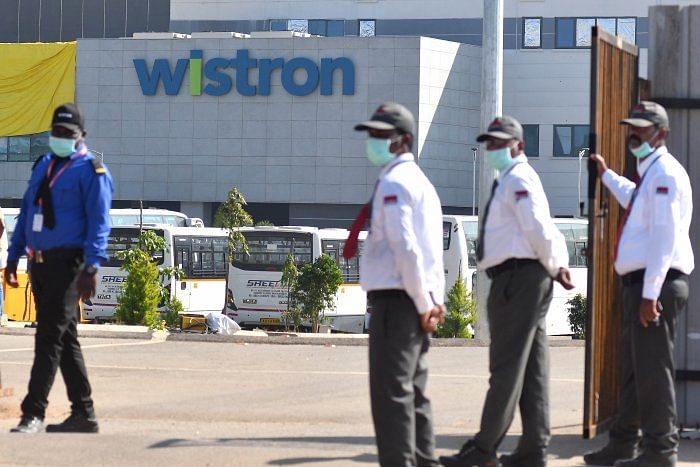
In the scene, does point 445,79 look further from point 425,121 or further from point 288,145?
point 288,145

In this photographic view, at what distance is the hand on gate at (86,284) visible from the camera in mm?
8812

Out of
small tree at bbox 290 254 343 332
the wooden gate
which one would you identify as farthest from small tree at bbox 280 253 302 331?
the wooden gate

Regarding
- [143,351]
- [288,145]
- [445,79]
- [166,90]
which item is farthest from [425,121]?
[143,351]

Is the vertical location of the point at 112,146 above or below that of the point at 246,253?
above

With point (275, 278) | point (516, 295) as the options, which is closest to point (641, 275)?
point (516, 295)

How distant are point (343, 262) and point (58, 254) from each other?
29.2 m

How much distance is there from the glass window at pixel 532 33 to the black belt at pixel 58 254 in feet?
237

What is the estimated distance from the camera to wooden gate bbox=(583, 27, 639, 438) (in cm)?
839

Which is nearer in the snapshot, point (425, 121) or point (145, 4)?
point (425, 121)

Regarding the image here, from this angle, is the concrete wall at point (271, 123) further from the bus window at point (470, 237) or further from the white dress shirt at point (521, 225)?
the white dress shirt at point (521, 225)

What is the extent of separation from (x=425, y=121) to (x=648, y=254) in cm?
6856

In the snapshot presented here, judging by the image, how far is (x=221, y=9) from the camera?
83.8 m

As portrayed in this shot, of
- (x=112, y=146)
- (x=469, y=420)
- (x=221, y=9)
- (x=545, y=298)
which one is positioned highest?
(x=221, y=9)

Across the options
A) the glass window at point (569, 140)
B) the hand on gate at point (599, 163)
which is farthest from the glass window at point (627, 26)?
the hand on gate at point (599, 163)
